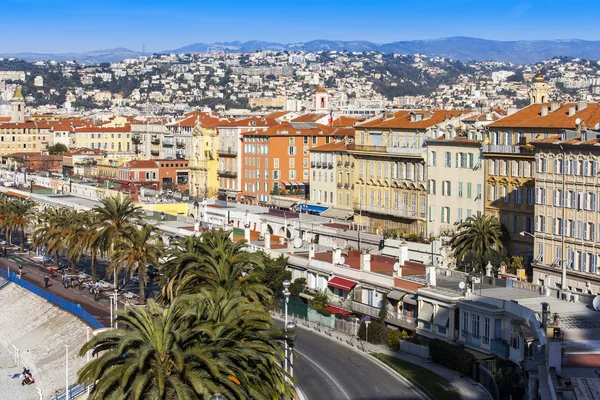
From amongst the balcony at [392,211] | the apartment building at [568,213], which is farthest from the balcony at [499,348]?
the balcony at [392,211]

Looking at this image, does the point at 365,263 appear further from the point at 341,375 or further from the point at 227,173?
the point at 227,173

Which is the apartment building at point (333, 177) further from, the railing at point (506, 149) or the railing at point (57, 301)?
the railing at point (57, 301)

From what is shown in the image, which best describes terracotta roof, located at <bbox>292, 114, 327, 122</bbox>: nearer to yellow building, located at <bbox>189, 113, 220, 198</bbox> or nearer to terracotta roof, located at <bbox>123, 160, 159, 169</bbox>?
yellow building, located at <bbox>189, 113, 220, 198</bbox>

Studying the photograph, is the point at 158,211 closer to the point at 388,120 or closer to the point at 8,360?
the point at 388,120

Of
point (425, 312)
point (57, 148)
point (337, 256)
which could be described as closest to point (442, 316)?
point (425, 312)

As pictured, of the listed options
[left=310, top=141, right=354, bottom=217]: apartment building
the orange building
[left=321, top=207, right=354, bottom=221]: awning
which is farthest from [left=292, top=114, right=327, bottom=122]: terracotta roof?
[left=321, top=207, right=354, bottom=221]: awning
